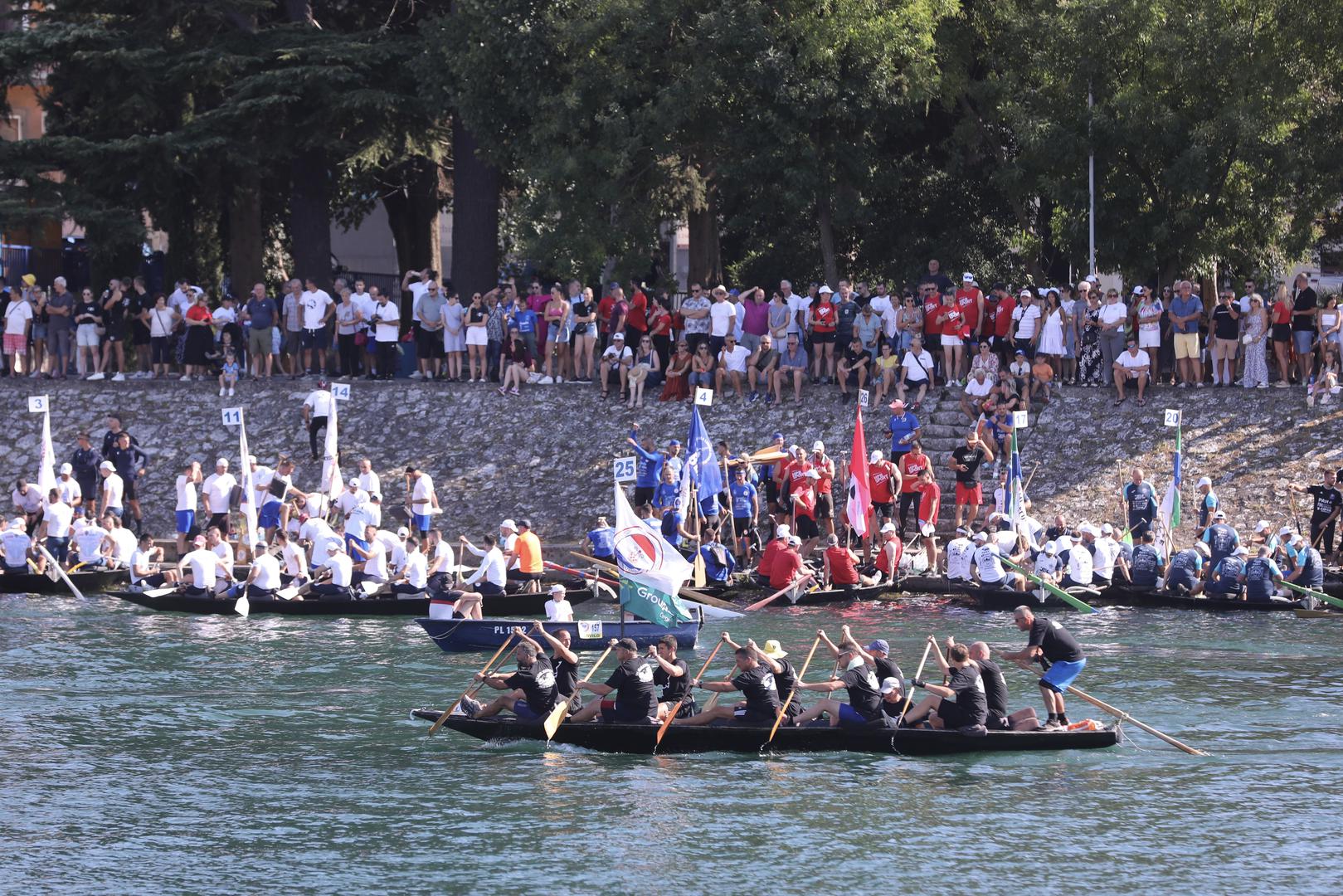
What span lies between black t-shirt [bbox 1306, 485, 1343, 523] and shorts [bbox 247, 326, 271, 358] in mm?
21237

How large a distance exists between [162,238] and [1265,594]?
37.0 m

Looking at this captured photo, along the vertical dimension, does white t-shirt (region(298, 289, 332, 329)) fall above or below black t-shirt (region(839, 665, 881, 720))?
above

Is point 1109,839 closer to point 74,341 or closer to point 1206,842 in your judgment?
point 1206,842

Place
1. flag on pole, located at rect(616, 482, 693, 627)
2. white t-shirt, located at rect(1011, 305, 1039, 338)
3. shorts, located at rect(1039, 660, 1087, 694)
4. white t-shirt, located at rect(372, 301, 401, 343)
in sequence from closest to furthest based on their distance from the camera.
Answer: shorts, located at rect(1039, 660, 1087, 694), flag on pole, located at rect(616, 482, 693, 627), white t-shirt, located at rect(1011, 305, 1039, 338), white t-shirt, located at rect(372, 301, 401, 343)

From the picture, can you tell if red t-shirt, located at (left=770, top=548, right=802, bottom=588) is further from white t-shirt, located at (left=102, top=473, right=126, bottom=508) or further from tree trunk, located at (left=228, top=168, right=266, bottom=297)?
tree trunk, located at (left=228, top=168, right=266, bottom=297)

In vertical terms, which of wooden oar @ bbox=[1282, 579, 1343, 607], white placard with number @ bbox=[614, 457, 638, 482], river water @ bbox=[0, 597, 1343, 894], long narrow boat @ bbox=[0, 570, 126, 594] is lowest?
river water @ bbox=[0, 597, 1343, 894]

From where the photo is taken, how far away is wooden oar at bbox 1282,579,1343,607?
28234mm

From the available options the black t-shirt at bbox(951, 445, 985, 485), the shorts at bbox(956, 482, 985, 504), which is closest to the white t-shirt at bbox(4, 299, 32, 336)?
the black t-shirt at bbox(951, 445, 985, 485)

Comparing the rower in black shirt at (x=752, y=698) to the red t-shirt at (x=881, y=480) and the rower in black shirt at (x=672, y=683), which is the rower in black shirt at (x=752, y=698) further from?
the red t-shirt at (x=881, y=480)

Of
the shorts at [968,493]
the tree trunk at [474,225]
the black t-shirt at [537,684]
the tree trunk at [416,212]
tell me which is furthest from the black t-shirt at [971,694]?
the tree trunk at [416,212]

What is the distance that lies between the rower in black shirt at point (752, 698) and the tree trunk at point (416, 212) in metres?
26.1

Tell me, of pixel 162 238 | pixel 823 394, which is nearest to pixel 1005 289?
pixel 823 394

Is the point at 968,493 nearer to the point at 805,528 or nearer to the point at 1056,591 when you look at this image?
the point at 805,528

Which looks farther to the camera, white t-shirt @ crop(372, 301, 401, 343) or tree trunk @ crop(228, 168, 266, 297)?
tree trunk @ crop(228, 168, 266, 297)
